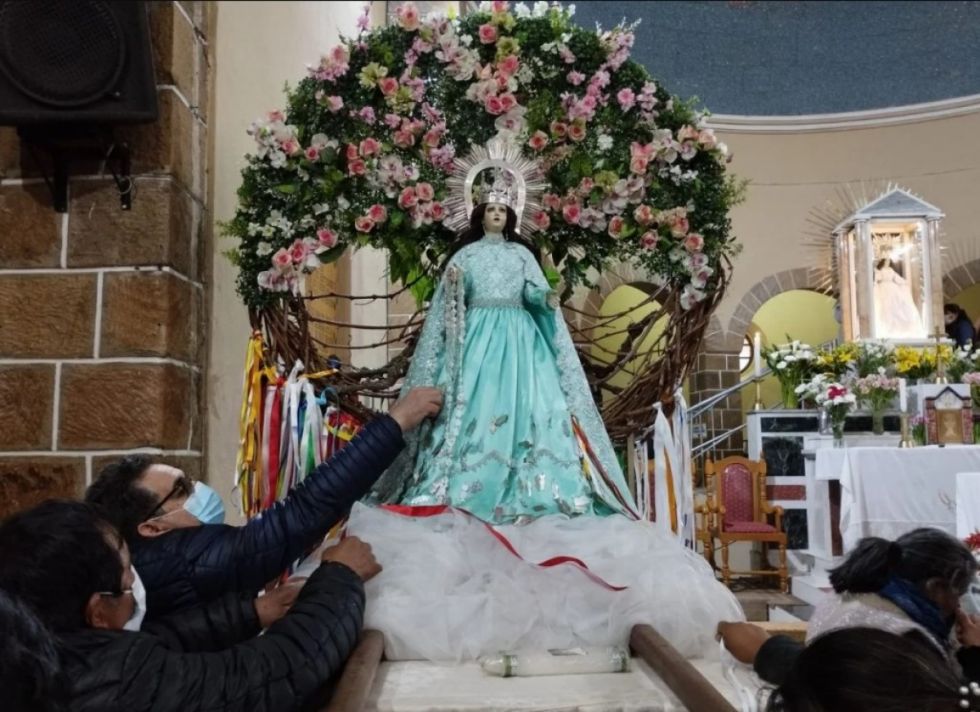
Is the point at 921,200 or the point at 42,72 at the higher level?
the point at 42,72

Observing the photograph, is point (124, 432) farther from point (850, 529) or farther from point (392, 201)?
point (850, 529)

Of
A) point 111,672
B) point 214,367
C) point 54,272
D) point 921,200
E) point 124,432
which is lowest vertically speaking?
point 111,672

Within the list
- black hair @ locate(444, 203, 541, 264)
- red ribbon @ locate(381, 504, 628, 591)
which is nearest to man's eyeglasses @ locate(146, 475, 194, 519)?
red ribbon @ locate(381, 504, 628, 591)

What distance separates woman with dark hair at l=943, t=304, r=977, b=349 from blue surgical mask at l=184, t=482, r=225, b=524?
6.95 feet

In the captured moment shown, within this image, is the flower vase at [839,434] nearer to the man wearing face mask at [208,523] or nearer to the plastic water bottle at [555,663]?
the plastic water bottle at [555,663]

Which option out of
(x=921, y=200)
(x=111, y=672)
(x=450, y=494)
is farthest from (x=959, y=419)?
(x=111, y=672)

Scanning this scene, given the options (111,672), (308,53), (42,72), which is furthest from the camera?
(308,53)

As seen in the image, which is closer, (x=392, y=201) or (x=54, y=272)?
(x=54, y=272)

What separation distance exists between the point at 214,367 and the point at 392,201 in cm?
84

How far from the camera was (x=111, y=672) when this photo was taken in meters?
1.23

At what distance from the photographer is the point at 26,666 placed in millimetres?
1064

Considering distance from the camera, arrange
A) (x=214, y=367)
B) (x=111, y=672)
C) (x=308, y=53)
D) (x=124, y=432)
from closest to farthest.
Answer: (x=111, y=672) < (x=124, y=432) < (x=214, y=367) < (x=308, y=53)

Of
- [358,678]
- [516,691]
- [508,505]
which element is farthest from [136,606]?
[508,505]

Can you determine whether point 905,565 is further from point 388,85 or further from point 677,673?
point 388,85
